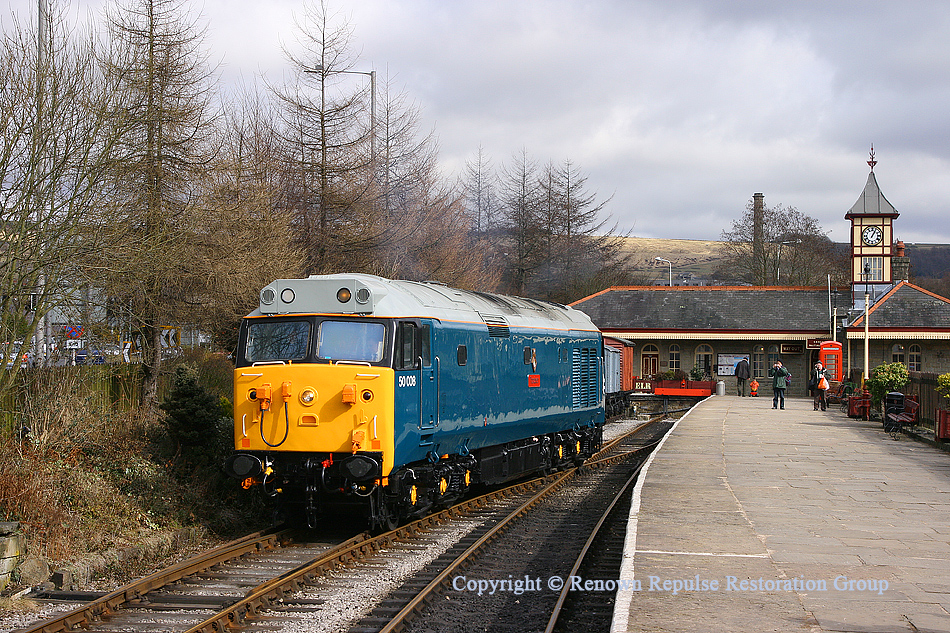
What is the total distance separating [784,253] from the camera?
71875mm

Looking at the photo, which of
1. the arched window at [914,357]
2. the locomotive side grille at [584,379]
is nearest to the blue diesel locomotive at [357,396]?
the locomotive side grille at [584,379]

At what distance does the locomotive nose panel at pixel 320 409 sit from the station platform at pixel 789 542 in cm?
300

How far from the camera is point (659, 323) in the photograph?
155 feet

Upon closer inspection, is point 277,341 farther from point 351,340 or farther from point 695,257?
point 695,257

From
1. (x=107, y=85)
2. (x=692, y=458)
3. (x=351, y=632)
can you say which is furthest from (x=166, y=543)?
(x=692, y=458)

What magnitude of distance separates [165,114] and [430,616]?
436 inches

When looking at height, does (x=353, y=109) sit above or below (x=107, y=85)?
above

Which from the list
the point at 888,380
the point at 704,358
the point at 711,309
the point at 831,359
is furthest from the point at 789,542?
the point at 711,309

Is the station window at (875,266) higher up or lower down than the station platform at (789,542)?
higher up

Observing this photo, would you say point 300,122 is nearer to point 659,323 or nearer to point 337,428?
point 337,428

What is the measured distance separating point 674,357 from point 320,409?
129 feet

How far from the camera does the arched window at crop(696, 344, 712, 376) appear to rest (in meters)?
46.9

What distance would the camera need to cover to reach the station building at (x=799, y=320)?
43.2m

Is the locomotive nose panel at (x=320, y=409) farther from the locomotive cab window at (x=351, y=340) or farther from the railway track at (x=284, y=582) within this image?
the railway track at (x=284, y=582)
